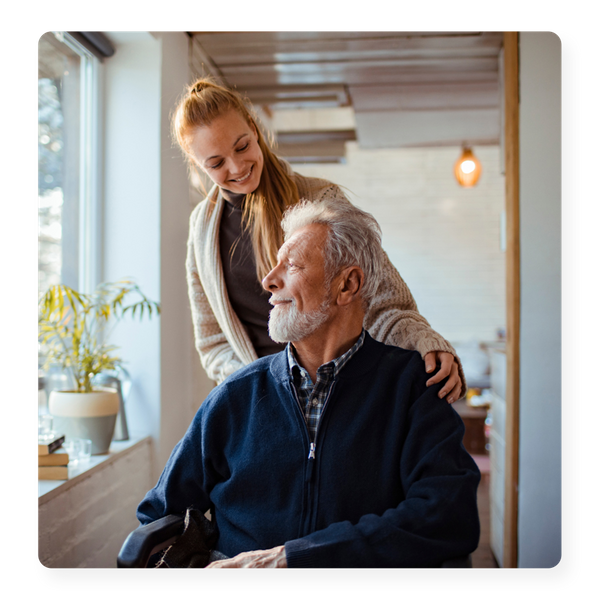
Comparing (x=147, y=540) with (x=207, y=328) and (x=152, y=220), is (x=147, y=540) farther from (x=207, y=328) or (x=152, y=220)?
(x=152, y=220)

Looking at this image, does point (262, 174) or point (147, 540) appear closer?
point (147, 540)

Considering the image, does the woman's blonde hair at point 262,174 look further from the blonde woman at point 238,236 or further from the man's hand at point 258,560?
the man's hand at point 258,560

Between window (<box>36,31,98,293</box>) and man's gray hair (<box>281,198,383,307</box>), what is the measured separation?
70 cm

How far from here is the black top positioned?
155 centimetres

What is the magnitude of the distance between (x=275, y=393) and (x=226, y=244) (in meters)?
0.44

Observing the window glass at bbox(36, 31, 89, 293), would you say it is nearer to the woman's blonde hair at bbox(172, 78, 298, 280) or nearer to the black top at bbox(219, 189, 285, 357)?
the woman's blonde hair at bbox(172, 78, 298, 280)

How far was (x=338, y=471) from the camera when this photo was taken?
1.39 metres

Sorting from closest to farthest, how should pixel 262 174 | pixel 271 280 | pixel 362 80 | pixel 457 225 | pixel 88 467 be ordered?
pixel 271 280
pixel 262 174
pixel 88 467
pixel 362 80
pixel 457 225

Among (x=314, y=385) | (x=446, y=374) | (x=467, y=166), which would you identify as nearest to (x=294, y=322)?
(x=314, y=385)

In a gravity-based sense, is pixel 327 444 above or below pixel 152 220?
below

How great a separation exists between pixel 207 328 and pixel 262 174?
0.46 metres

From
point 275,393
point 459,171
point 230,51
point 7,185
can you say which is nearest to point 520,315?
point 275,393

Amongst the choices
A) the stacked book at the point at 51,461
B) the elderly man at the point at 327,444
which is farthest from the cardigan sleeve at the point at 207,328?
the stacked book at the point at 51,461

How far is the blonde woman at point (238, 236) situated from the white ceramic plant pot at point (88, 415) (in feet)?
1.24
